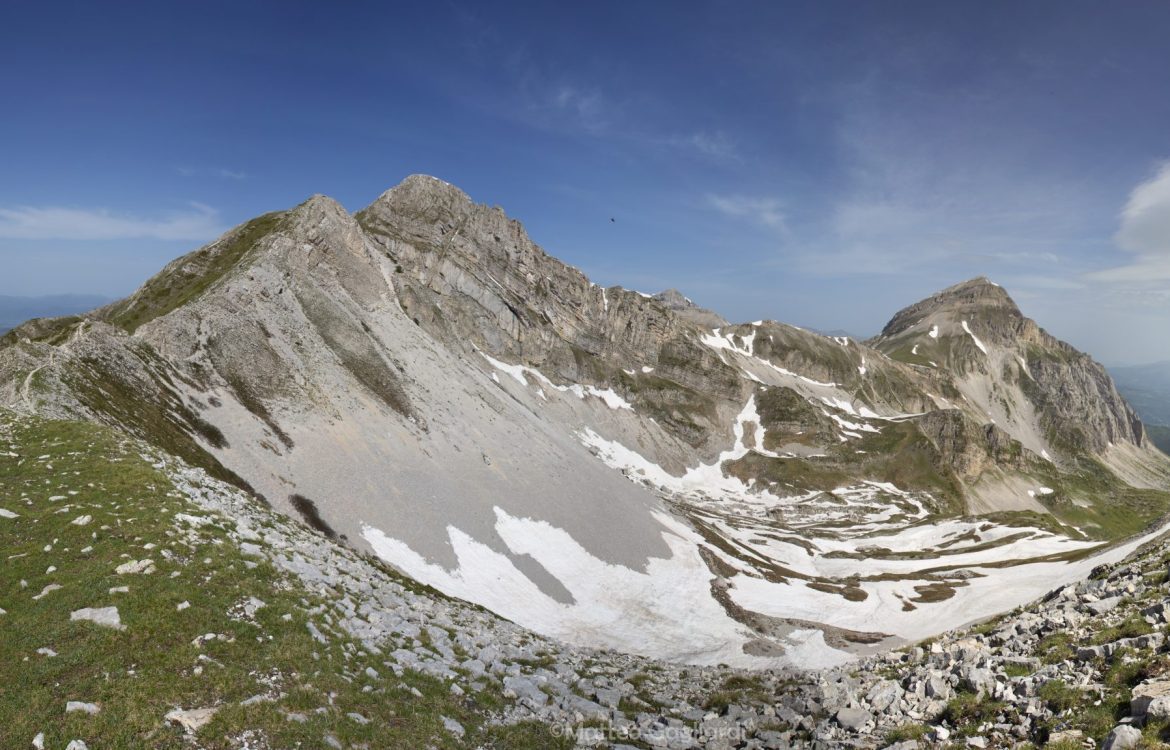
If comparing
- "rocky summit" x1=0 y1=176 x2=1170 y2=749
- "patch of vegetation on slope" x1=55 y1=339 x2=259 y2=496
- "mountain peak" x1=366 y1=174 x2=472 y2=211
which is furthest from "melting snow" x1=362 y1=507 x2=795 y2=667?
"mountain peak" x1=366 y1=174 x2=472 y2=211

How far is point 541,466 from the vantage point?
283ft

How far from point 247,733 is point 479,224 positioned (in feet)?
545

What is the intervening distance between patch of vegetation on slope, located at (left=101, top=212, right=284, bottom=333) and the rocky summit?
1122 millimetres

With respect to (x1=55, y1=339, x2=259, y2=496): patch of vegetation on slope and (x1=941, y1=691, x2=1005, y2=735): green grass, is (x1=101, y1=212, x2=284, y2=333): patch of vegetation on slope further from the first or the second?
(x1=941, y1=691, x2=1005, y2=735): green grass

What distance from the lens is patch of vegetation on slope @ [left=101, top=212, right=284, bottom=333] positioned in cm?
7838

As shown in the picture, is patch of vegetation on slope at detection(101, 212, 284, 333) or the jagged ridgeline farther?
patch of vegetation on slope at detection(101, 212, 284, 333)

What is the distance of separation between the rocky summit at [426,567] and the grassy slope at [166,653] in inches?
3.7

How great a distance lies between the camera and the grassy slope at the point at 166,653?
13.1 metres

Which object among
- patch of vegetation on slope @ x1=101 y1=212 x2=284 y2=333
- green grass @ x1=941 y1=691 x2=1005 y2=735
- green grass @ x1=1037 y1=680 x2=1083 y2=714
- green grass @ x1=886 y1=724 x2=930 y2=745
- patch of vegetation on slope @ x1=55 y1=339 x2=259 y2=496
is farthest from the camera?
patch of vegetation on slope @ x1=101 y1=212 x2=284 y2=333

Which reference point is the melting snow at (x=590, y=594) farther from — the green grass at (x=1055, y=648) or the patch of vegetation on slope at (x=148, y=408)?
the green grass at (x=1055, y=648)

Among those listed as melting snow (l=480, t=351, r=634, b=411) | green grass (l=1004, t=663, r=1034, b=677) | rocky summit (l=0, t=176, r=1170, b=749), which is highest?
melting snow (l=480, t=351, r=634, b=411)

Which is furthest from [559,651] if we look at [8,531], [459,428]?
[459,428]

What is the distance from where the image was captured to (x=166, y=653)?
15289 mm

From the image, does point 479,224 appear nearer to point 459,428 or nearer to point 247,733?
point 459,428
